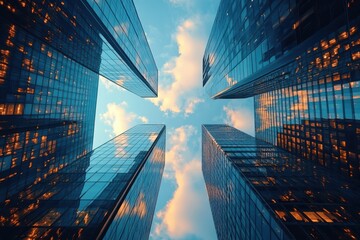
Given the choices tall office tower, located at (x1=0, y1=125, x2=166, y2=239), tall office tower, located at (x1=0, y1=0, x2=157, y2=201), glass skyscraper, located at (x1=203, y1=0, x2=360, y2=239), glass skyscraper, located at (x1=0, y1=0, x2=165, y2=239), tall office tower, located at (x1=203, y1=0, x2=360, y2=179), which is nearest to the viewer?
tall office tower, located at (x1=0, y1=125, x2=166, y2=239)

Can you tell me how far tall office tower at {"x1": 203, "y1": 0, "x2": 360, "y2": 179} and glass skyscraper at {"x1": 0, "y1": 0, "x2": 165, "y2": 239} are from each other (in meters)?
24.5

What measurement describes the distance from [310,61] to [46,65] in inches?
1651

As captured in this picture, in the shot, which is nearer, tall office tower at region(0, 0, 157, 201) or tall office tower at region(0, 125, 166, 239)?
tall office tower at region(0, 125, 166, 239)

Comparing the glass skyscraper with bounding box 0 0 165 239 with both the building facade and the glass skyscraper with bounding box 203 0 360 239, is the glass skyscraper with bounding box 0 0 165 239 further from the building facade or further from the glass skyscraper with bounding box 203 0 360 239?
the building facade

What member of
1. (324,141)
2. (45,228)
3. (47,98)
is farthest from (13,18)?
(324,141)

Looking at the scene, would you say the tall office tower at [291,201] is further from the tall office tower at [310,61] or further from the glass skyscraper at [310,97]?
the tall office tower at [310,61]

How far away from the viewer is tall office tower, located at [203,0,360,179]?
18.4 m

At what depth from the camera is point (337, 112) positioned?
99.9 ft

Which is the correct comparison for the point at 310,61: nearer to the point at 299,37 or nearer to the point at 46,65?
the point at 299,37

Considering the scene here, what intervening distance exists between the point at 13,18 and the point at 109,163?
25.2 metres

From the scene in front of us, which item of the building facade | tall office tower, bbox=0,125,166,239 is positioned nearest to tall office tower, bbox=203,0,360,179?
the building facade

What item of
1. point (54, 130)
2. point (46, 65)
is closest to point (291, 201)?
point (46, 65)

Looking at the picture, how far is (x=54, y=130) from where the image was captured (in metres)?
40.5

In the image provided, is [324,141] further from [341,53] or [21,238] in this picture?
[21,238]
